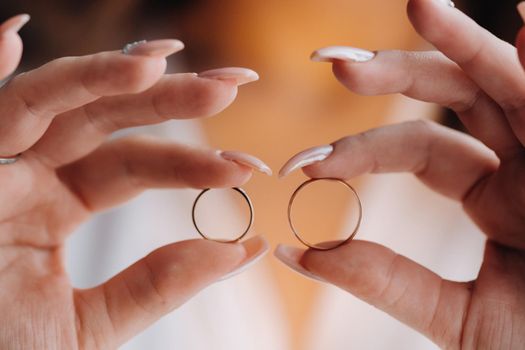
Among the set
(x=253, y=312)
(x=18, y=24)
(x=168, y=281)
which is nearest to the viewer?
(x=18, y=24)

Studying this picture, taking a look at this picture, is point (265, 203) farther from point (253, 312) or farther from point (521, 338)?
point (521, 338)

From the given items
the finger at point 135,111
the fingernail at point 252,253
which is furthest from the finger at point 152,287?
the finger at point 135,111

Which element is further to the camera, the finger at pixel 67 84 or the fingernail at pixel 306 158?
the fingernail at pixel 306 158

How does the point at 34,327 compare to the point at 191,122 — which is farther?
the point at 191,122

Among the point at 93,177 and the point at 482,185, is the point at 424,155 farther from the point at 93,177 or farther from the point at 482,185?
the point at 93,177

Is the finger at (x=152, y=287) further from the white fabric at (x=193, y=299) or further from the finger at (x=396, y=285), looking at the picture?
the white fabric at (x=193, y=299)

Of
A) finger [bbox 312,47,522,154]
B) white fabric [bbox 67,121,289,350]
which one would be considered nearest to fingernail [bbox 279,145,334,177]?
finger [bbox 312,47,522,154]

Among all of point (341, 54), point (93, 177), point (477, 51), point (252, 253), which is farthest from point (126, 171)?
point (477, 51)

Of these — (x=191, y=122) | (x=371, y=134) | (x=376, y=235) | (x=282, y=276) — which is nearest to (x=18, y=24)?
(x=371, y=134)
